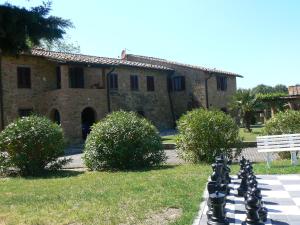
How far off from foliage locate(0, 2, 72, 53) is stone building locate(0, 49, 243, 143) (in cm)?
1703

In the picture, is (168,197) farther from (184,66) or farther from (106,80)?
(184,66)

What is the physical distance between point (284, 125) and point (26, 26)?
972 cm

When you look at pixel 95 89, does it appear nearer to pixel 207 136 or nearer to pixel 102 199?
pixel 207 136

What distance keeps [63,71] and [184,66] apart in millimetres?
11351

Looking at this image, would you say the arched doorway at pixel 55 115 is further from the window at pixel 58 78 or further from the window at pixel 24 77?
the window at pixel 24 77

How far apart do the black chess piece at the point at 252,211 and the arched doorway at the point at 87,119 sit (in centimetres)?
2379

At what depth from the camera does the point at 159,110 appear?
33156mm

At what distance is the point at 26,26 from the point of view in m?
5.67

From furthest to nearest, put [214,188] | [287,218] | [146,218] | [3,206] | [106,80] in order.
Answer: [106,80] < [3,206] < [146,218] < [287,218] < [214,188]

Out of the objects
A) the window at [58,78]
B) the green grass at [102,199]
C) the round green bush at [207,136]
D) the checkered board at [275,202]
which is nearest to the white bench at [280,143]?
the round green bush at [207,136]

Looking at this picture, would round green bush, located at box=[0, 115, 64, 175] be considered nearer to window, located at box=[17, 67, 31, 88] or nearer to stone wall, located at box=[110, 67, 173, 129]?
window, located at box=[17, 67, 31, 88]

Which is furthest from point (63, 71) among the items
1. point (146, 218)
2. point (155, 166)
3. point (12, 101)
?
point (146, 218)

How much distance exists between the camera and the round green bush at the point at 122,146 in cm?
1269

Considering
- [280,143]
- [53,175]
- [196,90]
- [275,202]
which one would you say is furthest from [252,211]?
[196,90]
